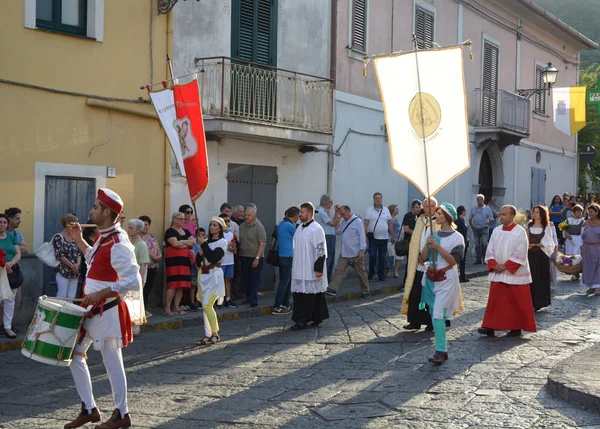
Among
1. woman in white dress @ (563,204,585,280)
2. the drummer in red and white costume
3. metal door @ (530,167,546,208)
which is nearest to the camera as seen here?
the drummer in red and white costume

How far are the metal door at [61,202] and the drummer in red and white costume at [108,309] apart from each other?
6478 millimetres

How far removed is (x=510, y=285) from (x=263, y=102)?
270 inches

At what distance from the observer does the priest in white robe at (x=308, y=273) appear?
1180 cm

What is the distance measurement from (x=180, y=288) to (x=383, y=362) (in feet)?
16.5

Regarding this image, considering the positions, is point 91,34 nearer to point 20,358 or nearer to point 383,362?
point 20,358

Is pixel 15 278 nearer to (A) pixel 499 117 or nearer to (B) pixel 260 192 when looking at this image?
(B) pixel 260 192

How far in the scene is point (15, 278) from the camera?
1111 centimetres

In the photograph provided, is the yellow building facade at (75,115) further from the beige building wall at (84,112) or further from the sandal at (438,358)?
the sandal at (438,358)

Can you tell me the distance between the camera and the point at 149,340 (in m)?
11.3

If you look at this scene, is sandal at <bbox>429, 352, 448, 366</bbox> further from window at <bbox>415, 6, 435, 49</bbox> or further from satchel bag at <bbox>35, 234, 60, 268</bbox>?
window at <bbox>415, 6, 435, 49</bbox>

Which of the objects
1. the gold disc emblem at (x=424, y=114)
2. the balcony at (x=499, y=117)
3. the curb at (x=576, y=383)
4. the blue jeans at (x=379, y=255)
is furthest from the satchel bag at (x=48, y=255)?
the balcony at (x=499, y=117)

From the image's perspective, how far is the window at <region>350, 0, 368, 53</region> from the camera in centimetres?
1944

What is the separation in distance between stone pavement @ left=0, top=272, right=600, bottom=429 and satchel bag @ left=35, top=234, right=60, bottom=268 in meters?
1.45

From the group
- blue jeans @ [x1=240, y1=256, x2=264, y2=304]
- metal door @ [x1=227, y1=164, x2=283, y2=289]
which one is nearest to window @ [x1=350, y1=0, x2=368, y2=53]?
metal door @ [x1=227, y1=164, x2=283, y2=289]
